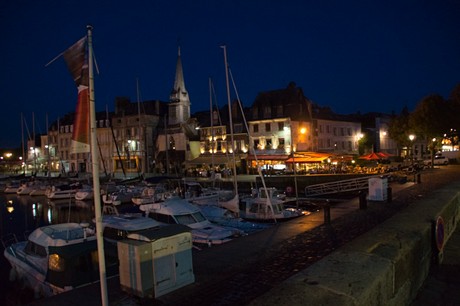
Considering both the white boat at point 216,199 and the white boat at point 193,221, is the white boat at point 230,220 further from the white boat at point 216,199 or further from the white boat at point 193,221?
the white boat at point 193,221

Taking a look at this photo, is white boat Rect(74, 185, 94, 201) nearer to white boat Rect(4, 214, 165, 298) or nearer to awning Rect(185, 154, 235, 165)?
awning Rect(185, 154, 235, 165)

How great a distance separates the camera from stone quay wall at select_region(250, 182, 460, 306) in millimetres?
5148

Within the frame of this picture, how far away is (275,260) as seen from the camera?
10406 millimetres

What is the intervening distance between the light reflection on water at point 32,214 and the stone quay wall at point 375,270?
17.4m

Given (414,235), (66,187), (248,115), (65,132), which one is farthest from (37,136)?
(414,235)

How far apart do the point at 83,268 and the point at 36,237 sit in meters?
5.84

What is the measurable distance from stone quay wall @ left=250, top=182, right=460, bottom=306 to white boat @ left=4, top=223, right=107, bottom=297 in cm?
932

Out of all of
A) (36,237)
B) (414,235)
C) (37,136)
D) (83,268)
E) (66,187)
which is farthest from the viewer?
(37,136)

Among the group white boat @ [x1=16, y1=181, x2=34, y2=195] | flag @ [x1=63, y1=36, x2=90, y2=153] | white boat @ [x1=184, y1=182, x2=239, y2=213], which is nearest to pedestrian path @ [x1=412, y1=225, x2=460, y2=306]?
flag @ [x1=63, y1=36, x2=90, y2=153]

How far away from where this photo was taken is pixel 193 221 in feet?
76.6

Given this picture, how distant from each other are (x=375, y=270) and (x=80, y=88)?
5663 mm

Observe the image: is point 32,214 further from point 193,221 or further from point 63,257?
point 63,257

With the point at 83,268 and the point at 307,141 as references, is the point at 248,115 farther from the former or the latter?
the point at 83,268

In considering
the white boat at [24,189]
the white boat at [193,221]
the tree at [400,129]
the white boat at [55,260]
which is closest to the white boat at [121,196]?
the white boat at [193,221]
